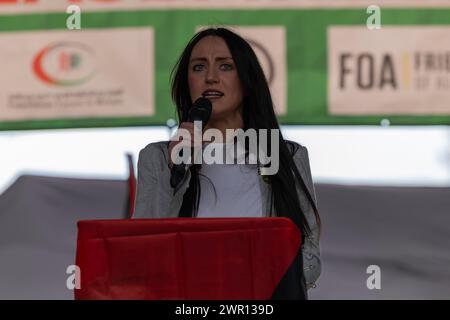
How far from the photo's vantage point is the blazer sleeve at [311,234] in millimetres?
2707

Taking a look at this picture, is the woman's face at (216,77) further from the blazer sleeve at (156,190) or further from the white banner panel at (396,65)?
the white banner panel at (396,65)

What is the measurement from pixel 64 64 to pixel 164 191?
2.33 m

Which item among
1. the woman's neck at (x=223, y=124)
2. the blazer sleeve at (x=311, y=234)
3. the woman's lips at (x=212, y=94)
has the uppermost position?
the woman's lips at (x=212, y=94)

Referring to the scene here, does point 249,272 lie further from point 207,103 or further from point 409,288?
point 409,288

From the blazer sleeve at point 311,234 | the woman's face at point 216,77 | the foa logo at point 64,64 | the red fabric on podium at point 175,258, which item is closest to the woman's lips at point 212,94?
the woman's face at point 216,77

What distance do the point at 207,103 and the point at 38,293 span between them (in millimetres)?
1966

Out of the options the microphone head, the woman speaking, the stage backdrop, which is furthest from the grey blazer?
the stage backdrop

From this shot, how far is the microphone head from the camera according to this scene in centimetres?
278

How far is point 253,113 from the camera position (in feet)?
10.1

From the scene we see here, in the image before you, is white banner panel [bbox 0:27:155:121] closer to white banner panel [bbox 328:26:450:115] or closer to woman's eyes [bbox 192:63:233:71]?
white banner panel [bbox 328:26:450:115]

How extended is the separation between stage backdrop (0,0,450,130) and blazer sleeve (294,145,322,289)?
6.91ft

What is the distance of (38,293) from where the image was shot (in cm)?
457
